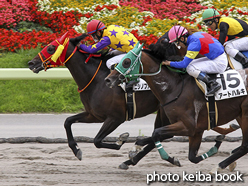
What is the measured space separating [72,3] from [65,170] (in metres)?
6.74

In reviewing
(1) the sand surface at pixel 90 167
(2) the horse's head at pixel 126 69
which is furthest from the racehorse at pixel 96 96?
(2) the horse's head at pixel 126 69

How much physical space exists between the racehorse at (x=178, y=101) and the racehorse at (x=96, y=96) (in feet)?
2.33

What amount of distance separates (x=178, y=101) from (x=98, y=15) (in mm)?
6102

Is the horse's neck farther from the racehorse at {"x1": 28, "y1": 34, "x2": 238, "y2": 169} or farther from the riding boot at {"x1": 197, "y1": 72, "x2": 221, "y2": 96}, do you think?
the riding boot at {"x1": 197, "y1": 72, "x2": 221, "y2": 96}

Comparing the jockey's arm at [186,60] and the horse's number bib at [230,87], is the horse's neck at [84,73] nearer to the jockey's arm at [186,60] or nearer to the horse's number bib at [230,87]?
the jockey's arm at [186,60]

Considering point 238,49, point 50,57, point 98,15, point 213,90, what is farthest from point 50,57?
point 98,15

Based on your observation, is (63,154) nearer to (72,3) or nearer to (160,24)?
(160,24)

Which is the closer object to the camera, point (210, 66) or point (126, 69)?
point (126, 69)

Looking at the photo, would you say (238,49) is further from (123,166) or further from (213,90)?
(123,166)

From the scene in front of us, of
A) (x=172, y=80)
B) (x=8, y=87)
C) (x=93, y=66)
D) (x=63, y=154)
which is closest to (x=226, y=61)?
(x=172, y=80)

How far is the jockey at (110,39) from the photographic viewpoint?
5484mm

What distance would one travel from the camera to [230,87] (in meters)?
4.70

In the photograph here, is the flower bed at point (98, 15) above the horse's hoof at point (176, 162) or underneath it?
underneath

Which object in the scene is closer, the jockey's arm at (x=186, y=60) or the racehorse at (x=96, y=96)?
the jockey's arm at (x=186, y=60)
